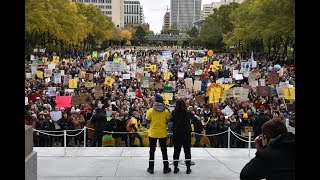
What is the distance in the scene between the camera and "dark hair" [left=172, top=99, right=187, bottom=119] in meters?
8.38

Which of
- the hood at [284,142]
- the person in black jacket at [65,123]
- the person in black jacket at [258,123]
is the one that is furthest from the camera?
the person in black jacket at [65,123]

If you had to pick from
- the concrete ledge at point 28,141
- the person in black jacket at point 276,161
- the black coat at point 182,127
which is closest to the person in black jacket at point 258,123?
the black coat at point 182,127

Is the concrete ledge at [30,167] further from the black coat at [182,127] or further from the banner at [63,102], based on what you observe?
the banner at [63,102]

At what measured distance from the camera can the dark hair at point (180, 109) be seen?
8.38 m

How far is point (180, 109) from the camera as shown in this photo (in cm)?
841

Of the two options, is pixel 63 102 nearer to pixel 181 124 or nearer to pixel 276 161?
pixel 181 124

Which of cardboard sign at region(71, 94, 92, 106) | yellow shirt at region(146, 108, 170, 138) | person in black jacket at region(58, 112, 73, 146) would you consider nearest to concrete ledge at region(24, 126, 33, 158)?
yellow shirt at region(146, 108, 170, 138)

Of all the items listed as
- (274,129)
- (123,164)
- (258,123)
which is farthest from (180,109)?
(258,123)

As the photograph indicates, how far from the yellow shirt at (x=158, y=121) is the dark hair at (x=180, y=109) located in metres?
0.21

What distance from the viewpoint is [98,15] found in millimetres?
96812
